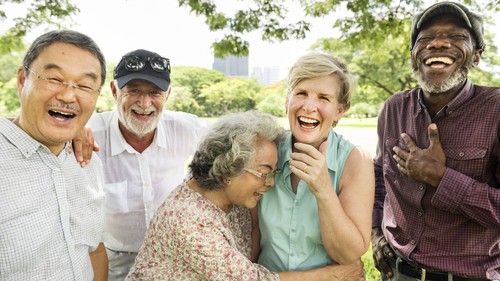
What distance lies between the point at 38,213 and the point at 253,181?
114 centimetres

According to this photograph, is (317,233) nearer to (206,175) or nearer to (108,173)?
(206,175)

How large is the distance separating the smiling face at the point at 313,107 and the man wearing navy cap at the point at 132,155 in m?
1.40

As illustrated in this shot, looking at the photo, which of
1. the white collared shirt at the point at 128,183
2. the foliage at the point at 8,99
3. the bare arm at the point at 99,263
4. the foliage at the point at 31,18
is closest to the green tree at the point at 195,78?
the foliage at the point at 8,99

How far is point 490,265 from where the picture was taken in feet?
7.93

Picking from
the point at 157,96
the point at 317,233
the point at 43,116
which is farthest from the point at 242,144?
the point at 157,96

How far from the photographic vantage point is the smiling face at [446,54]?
2.57 meters

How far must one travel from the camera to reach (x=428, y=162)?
2.43m

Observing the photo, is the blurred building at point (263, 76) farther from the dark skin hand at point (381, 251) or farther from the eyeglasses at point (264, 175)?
the eyeglasses at point (264, 175)

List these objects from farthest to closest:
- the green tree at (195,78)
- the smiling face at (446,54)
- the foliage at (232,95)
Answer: the green tree at (195,78) < the foliage at (232,95) < the smiling face at (446,54)

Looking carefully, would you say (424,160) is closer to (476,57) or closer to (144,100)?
(476,57)

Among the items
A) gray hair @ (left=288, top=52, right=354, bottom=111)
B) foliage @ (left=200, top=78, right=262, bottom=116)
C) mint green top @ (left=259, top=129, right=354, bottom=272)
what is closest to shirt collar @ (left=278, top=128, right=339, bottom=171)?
mint green top @ (left=259, top=129, right=354, bottom=272)

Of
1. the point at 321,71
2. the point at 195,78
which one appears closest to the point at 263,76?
the point at 195,78

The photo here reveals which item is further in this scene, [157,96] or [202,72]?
[202,72]

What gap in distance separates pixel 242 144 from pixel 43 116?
105 centimetres
